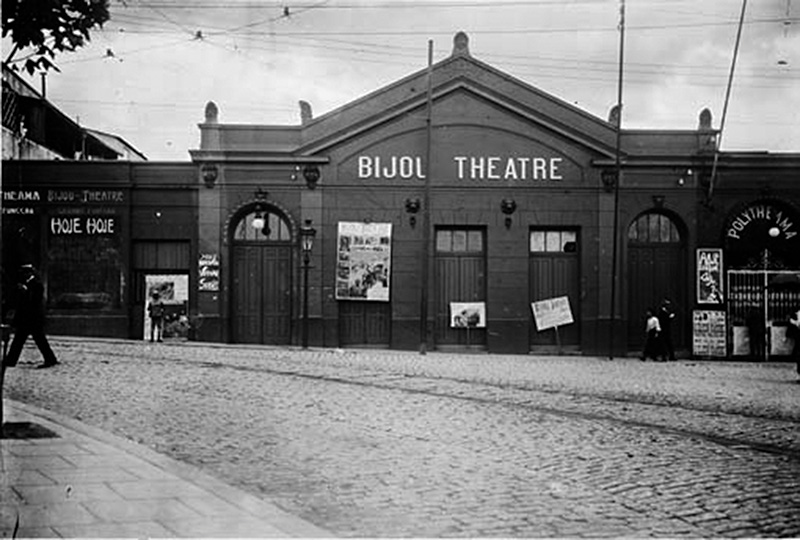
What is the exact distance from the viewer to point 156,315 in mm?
22234

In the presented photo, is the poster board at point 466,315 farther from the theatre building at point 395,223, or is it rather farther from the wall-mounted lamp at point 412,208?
the wall-mounted lamp at point 412,208

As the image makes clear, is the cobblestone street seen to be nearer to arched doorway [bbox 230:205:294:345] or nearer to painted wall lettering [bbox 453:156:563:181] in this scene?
arched doorway [bbox 230:205:294:345]

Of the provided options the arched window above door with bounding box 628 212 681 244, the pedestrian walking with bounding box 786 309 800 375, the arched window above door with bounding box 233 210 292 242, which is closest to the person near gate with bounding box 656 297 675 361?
the arched window above door with bounding box 628 212 681 244

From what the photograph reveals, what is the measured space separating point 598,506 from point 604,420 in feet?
11.7

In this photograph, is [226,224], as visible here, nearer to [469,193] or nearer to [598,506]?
[469,193]

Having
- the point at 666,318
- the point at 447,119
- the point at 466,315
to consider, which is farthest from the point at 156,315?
the point at 666,318

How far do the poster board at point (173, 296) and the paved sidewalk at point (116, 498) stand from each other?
15734mm

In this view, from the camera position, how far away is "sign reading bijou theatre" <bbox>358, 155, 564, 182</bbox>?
23.9 meters

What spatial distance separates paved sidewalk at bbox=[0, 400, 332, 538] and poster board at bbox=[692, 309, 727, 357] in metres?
8.26

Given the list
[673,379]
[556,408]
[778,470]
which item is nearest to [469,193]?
[673,379]

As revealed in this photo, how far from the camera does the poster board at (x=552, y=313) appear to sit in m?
23.5

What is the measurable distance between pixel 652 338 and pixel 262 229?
11.0 metres

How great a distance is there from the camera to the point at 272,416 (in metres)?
9.38

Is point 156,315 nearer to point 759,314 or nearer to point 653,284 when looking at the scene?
point 653,284
